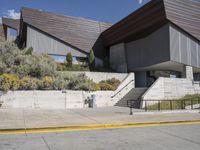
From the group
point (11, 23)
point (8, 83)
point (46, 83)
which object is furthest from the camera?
point (11, 23)

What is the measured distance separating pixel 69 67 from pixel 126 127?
71.8 ft

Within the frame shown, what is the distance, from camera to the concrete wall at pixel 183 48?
2744 centimetres

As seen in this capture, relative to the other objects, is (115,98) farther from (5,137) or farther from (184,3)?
(5,137)

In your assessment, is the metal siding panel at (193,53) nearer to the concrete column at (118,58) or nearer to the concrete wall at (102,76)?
the concrete wall at (102,76)

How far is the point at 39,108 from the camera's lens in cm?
2002

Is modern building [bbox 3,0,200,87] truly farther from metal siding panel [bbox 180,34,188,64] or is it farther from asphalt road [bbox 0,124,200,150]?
asphalt road [bbox 0,124,200,150]

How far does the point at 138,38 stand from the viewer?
3356cm

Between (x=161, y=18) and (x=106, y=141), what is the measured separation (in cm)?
2166

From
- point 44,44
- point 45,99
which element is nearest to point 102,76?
point 45,99

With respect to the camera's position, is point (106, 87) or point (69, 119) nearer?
point (69, 119)

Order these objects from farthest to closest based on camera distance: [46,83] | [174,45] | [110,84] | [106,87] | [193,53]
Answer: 1. [193,53]
2. [174,45]
3. [110,84]
4. [106,87]
5. [46,83]

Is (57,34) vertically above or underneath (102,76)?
above

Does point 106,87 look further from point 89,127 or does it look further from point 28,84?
point 89,127

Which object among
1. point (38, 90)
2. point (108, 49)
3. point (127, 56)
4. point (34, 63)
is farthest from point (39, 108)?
point (108, 49)
